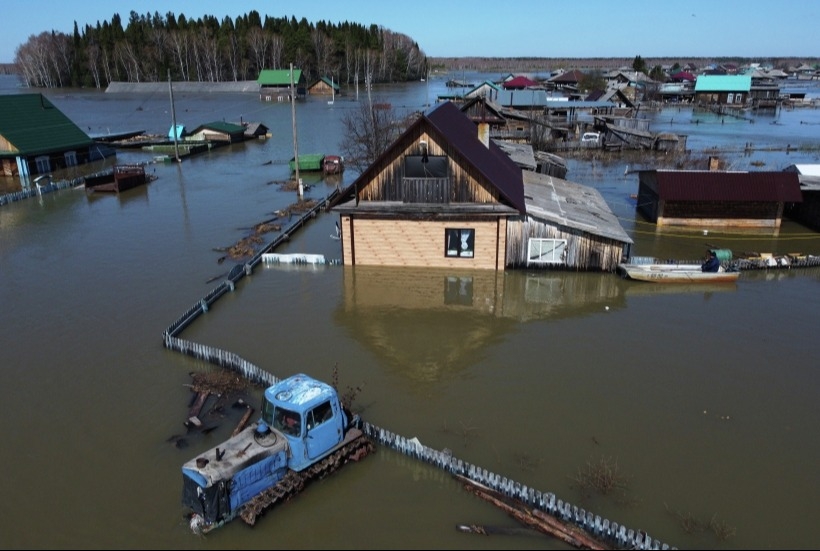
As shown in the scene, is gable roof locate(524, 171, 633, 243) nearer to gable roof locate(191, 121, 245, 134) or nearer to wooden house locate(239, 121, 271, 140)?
gable roof locate(191, 121, 245, 134)

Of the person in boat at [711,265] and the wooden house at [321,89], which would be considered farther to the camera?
the wooden house at [321,89]

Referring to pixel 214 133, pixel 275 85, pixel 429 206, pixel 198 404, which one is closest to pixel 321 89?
pixel 275 85

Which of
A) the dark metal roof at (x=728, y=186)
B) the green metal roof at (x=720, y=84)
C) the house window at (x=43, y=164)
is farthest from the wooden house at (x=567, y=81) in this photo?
the house window at (x=43, y=164)

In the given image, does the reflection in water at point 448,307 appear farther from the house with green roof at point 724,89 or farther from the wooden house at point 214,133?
the house with green roof at point 724,89

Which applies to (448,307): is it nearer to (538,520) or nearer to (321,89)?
(538,520)

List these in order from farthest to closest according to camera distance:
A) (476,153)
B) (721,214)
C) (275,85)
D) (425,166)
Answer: (275,85) → (721,214) → (476,153) → (425,166)

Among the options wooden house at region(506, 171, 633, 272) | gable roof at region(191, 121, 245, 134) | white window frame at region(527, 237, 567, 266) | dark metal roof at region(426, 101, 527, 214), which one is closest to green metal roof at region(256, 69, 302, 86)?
gable roof at region(191, 121, 245, 134)
